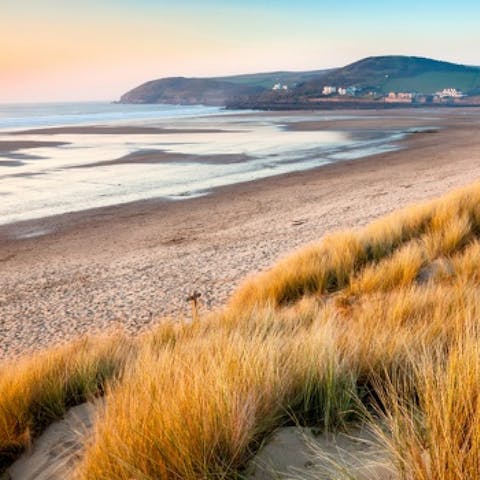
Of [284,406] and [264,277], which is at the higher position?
[284,406]

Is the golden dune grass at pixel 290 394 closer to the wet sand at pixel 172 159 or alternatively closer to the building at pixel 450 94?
the wet sand at pixel 172 159

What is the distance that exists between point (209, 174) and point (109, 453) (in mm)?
19045

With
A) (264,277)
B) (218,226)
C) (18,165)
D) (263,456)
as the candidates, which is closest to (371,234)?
(264,277)

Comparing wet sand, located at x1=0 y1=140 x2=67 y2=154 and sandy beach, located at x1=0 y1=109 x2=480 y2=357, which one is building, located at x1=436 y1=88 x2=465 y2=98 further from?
Result: sandy beach, located at x1=0 y1=109 x2=480 y2=357

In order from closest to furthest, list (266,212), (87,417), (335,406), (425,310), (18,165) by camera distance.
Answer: (335,406) → (87,417) → (425,310) → (266,212) → (18,165)

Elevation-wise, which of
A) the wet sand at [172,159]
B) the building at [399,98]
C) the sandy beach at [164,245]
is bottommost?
the sandy beach at [164,245]

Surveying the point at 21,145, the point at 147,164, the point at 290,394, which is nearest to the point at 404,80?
the point at 21,145

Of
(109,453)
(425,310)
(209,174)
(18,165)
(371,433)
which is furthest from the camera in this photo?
(18,165)

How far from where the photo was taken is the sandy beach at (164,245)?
23.9 ft

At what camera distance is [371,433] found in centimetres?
220

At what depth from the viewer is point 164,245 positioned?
1098 centimetres

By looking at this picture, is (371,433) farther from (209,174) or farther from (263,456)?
(209,174)

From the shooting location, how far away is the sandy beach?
23.9ft

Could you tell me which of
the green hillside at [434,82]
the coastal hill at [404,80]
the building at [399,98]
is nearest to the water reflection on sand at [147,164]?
the building at [399,98]
